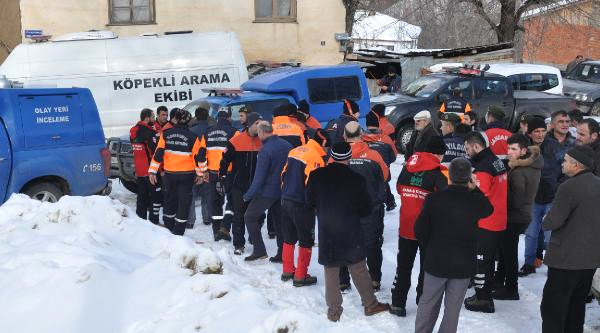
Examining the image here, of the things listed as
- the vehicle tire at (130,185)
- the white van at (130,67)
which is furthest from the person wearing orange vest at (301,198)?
→ the white van at (130,67)

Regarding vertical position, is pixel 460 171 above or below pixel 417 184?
above

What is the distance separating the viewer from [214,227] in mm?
9672

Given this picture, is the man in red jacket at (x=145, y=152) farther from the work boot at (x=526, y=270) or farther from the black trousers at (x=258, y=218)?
the work boot at (x=526, y=270)

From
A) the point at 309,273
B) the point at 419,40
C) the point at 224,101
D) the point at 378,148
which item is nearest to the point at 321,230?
the point at 309,273

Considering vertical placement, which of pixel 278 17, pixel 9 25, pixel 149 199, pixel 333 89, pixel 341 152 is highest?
pixel 278 17

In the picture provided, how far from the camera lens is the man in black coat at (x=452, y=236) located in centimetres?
533

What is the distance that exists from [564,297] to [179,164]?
200 inches

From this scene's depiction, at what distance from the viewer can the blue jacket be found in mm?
8094

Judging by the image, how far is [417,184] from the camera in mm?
6254

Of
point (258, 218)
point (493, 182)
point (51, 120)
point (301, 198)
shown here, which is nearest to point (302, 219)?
point (301, 198)

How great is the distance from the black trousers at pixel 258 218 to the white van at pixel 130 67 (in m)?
8.02

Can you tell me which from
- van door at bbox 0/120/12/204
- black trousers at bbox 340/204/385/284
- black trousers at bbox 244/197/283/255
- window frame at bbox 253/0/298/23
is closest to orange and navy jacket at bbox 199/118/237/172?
black trousers at bbox 244/197/283/255

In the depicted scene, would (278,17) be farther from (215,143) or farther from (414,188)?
(414,188)

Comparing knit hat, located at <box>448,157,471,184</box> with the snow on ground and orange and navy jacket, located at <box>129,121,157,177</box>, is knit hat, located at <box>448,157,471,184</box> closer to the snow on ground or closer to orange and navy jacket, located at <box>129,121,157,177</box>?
the snow on ground
